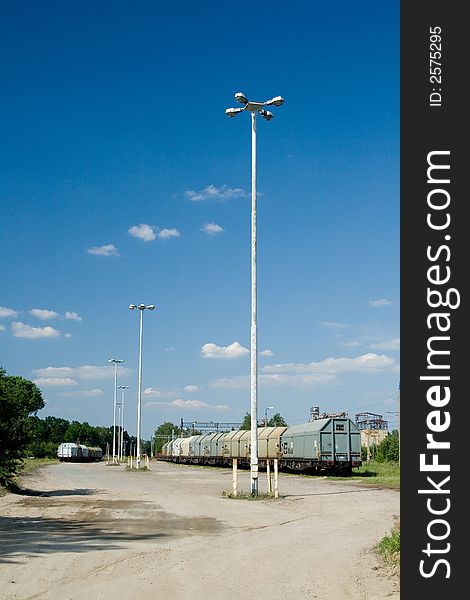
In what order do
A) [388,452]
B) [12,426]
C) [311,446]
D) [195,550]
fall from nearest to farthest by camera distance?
1. [195,550]
2. [12,426]
3. [311,446]
4. [388,452]

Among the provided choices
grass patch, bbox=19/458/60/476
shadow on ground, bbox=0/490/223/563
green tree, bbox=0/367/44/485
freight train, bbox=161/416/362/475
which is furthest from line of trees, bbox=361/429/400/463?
shadow on ground, bbox=0/490/223/563

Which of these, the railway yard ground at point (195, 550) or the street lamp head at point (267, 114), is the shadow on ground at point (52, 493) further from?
the street lamp head at point (267, 114)

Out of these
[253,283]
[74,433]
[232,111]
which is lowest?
[74,433]

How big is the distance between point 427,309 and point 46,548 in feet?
30.4

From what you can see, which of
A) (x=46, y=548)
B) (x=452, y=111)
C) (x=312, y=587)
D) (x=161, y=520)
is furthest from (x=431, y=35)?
(x=161, y=520)

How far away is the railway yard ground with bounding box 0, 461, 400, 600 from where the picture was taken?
32.2 feet

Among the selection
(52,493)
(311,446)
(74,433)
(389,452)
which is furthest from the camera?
(74,433)

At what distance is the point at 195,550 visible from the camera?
13.1 m

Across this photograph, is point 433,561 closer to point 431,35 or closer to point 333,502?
point 431,35

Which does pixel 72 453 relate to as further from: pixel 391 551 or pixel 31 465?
pixel 391 551

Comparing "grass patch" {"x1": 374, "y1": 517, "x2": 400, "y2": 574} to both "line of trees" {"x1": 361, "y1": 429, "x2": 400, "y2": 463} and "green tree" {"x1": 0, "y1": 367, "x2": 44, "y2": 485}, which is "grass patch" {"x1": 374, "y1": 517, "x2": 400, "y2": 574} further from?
"line of trees" {"x1": 361, "y1": 429, "x2": 400, "y2": 463}

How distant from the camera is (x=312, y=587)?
1001 cm

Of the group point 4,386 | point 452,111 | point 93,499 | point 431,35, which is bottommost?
point 93,499

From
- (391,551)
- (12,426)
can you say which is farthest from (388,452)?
(391,551)
